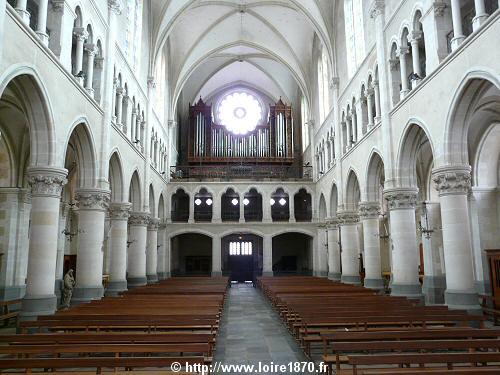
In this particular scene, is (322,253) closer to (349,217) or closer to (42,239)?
(349,217)

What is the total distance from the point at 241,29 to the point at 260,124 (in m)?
11.4

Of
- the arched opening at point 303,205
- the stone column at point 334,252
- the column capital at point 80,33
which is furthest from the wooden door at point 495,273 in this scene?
the arched opening at point 303,205

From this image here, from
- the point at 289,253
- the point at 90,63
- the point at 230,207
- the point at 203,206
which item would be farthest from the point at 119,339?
the point at 289,253

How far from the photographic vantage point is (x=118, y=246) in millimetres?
21328

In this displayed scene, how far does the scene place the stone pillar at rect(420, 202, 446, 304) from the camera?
1830 centimetres

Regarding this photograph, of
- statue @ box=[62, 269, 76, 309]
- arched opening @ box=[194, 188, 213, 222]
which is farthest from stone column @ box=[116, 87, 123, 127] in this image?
arched opening @ box=[194, 188, 213, 222]

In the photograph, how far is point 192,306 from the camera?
512 inches

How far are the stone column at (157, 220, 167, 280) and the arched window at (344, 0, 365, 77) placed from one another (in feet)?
61.9

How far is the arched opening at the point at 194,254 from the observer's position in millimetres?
41188

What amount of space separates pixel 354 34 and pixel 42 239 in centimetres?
1859

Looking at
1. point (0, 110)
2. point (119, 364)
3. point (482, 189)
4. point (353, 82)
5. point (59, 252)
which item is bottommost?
point (119, 364)

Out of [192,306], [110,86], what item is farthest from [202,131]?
[192,306]

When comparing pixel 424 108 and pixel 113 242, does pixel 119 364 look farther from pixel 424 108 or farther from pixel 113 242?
pixel 113 242

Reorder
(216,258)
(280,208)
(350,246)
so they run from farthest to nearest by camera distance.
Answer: (280,208)
(216,258)
(350,246)
